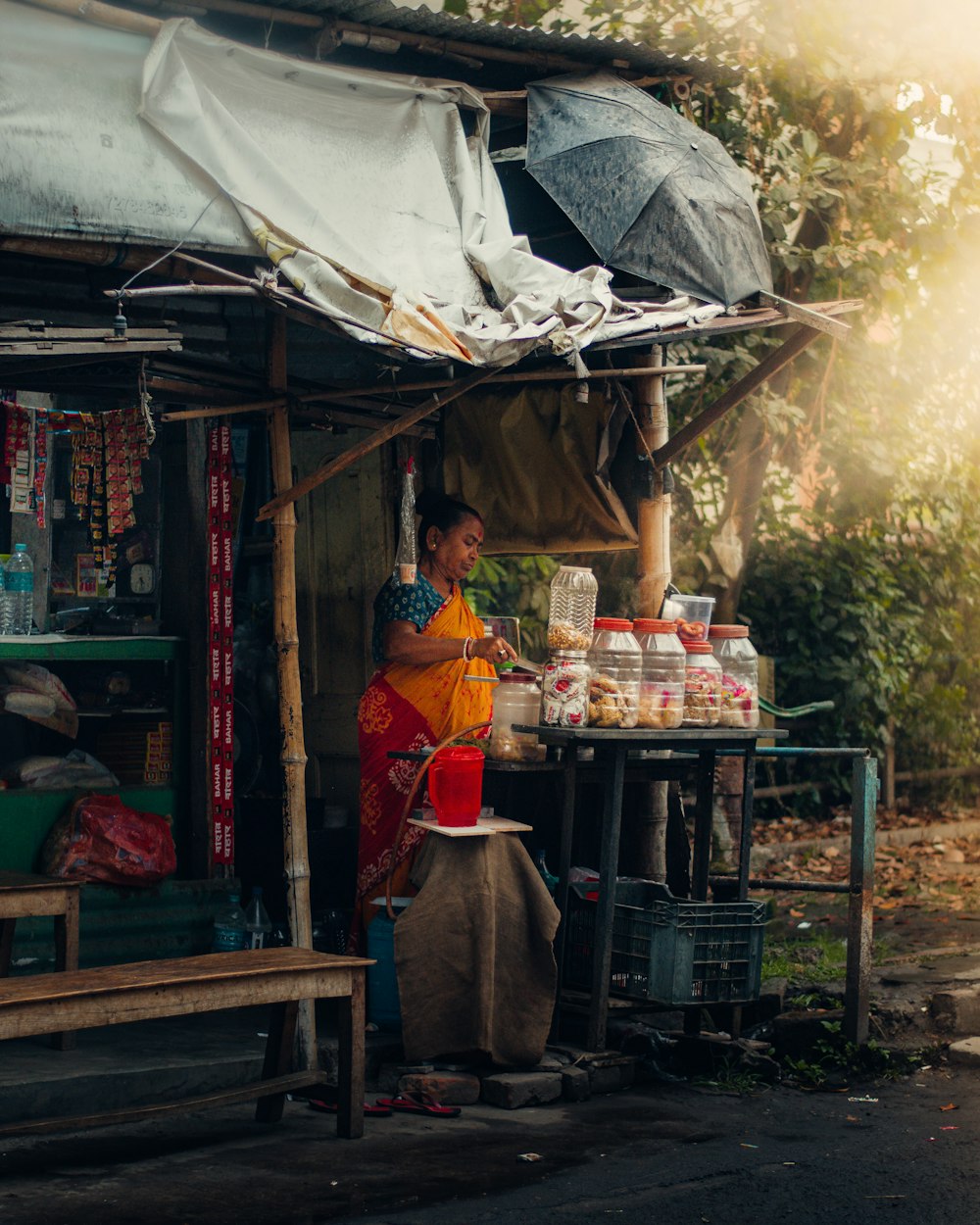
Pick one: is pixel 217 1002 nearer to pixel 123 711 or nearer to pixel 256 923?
pixel 256 923

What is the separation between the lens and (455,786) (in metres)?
6.12

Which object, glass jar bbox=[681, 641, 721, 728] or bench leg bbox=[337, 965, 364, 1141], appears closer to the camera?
bench leg bbox=[337, 965, 364, 1141]

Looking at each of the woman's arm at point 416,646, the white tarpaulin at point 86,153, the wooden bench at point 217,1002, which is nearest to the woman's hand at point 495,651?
the woman's arm at point 416,646

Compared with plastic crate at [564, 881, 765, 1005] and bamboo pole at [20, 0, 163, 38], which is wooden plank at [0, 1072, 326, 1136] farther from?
bamboo pole at [20, 0, 163, 38]

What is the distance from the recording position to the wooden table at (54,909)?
5.74 metres

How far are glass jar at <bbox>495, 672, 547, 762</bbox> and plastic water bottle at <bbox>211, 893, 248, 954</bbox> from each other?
1695 mm

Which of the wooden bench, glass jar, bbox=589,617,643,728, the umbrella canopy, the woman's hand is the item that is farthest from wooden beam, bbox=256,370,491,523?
the wooden bench

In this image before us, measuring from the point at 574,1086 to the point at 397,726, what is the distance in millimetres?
1818

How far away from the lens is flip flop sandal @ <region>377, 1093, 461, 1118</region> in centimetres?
575

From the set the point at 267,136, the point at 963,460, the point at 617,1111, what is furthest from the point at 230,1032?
the point at 963,460

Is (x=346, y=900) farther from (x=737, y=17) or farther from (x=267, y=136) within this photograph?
(x=737, y=17)

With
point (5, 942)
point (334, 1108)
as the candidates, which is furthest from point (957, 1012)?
point (5, 942)

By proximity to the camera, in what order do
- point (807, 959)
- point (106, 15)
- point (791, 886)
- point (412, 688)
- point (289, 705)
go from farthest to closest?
point (807, 959), point (412, 688), point (791, 886), point (289, 705), point (106, 15)

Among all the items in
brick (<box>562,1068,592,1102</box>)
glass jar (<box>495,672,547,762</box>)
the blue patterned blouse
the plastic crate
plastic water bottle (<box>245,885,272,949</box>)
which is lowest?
brick (<box>562,1068,592,1102</box>)
